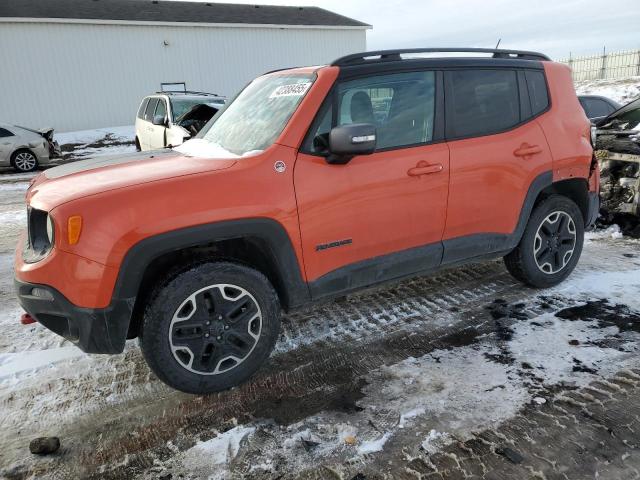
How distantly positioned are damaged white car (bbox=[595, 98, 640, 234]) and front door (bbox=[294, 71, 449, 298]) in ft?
12.0

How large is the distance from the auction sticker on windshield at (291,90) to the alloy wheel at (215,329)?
1.37 m

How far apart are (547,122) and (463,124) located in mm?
912

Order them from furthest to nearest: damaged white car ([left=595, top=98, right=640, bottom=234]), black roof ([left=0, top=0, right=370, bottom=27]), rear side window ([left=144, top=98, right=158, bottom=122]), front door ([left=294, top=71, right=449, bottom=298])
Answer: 1. black roof ([left=0, top=0, right=370, bottom=27])
2. rear side window ([left=144, top=98, right=158, bottom=122])
3. damaged white car ([left=595, top=98, right=640, bottom=234])
4. front door ([left=294, top=71, right=449, bottom=298])

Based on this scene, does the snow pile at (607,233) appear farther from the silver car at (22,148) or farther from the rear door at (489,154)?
the silver car at (22,148)

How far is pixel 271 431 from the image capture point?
2.57 m

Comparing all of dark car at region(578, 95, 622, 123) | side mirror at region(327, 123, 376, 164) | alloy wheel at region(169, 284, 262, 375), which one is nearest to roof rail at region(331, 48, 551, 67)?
side mirror at region(327, 123, 376, 164)

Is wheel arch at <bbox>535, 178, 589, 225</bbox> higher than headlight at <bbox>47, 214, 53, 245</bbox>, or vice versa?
headlight at <bbox>47, 214, 53, 245</bbox>

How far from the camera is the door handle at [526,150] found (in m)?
3.75

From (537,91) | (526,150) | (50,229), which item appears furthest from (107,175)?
(537,91)

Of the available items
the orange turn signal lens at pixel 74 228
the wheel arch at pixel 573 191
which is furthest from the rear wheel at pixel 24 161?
the wheel arch at pixel 573 191

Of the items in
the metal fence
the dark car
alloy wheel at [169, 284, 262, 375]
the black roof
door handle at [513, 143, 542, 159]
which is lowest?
alloy wheel at [169, 284, 262, 375]

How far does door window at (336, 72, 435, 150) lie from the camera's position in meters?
3.20

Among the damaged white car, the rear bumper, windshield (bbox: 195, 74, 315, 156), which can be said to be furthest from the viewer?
the damaged white car

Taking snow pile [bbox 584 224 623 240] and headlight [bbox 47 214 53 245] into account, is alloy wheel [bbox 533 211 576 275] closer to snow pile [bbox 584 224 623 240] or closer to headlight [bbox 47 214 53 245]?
snow pile [bbox 584 224 623 240]
